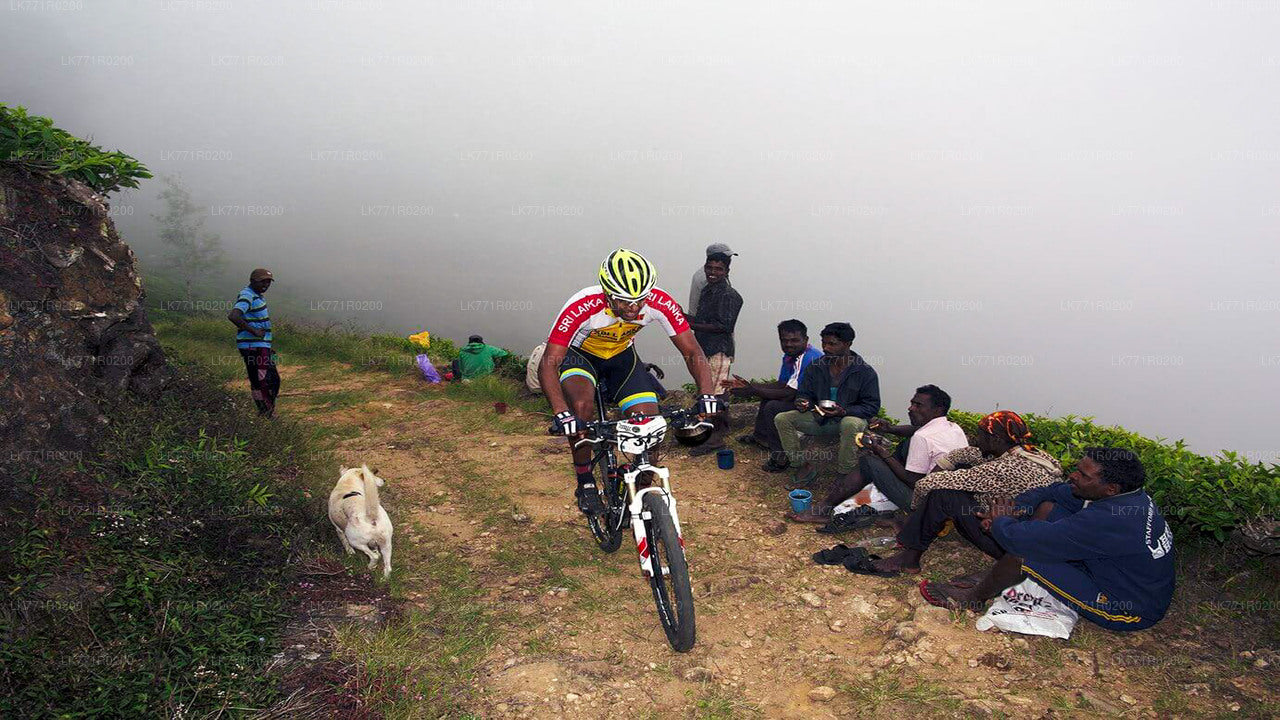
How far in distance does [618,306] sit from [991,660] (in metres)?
3.47

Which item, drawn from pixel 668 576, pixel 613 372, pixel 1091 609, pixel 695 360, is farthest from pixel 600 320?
pixel 1091 609

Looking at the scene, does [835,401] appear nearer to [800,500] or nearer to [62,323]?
[800,500]

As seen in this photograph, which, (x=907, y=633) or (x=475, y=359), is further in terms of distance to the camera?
(x=475, y=359)

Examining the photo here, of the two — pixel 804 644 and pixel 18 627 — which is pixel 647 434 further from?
pixel 18 627

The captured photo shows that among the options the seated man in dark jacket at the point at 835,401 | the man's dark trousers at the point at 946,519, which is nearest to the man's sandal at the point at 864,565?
the man's dark trousers at the point at 946,519

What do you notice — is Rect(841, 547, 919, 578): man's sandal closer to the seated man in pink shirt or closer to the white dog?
the seated man in pink shirt

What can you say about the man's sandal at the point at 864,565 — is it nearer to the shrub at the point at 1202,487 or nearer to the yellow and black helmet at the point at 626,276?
the shrub at the point at 1202,487

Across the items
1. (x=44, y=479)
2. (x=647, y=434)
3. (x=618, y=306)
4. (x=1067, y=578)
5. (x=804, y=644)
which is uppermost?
(x=618, y=306)

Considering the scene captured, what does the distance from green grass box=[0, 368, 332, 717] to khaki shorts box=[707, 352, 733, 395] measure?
4.79 m

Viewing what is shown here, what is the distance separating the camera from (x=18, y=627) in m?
3.57

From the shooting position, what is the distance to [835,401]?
7102 millimetres

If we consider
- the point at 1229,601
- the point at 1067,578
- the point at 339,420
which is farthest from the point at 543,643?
the point at 339,420

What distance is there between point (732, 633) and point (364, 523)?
9.96 ft

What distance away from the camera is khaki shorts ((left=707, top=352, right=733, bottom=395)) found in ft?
27.8
